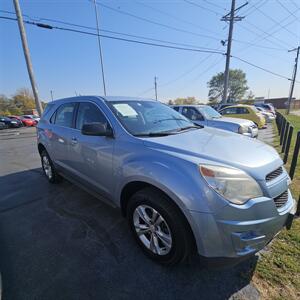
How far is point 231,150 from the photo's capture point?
1.98m

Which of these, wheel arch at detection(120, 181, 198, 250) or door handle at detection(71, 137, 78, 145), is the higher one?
door handle at detection(71, 137, 78, 145)

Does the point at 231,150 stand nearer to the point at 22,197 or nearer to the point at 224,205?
the point at 224,205

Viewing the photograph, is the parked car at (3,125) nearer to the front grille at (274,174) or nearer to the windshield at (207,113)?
the windshield at (207,113)

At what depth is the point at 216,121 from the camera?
22.3 feet

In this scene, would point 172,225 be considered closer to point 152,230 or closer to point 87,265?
point 152,230

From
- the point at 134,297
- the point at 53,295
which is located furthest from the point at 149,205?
the point at 53,295

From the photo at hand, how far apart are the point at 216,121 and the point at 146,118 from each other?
15.6 feet

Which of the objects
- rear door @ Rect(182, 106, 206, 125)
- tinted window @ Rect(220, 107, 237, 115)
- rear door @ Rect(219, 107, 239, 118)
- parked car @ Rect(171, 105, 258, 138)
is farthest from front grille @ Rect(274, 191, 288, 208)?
tinted window @ Rect(220, 107, 237, 115)

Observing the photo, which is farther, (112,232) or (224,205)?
(112,232)

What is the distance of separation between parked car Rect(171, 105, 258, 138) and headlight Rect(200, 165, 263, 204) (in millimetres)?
4265

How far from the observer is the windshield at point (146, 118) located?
7.93ft

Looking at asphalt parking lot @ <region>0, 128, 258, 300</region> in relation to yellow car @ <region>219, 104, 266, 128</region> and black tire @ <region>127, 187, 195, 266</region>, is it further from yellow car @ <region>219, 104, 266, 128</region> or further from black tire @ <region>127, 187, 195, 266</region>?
yellow car @ <region>219, 104, 266, 128</region>

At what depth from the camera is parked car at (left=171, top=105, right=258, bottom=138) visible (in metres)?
6.37

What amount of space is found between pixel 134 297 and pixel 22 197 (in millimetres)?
3116
